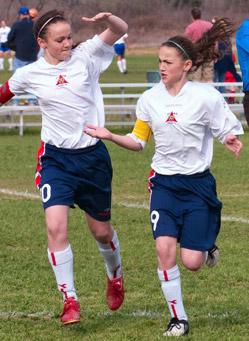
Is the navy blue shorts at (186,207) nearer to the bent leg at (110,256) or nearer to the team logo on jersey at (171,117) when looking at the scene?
the team logo on jersey at (171,117)

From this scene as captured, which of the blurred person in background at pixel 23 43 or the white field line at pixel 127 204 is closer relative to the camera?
the white field line at pixel 127 204

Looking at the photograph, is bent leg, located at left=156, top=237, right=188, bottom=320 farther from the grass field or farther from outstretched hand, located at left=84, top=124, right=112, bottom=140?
outstretched hand, located at left=84, top=124, right=112, bottom=140

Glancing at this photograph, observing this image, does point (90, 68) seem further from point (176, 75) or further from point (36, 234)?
point (36, 234)

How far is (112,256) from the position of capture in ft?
25.8

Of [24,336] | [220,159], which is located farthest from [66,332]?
[220,159]

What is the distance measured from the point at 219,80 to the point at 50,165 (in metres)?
17.4

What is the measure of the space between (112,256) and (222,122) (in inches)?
56.0

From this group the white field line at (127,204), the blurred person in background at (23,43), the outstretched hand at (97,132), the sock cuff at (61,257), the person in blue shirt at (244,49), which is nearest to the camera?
the outstretched hand at (97,132)

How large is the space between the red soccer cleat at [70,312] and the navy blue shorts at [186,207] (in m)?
0.69

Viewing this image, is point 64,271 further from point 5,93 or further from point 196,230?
point 5,93

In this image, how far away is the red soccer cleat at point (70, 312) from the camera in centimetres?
699

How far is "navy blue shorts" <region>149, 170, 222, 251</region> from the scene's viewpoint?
6941mm

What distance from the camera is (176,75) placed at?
698cm

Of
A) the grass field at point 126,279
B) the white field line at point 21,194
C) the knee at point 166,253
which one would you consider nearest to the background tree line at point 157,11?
the white field line at point 21,194
